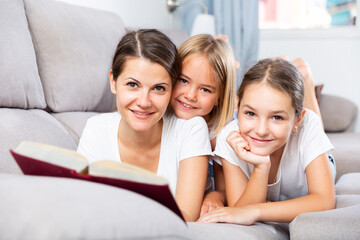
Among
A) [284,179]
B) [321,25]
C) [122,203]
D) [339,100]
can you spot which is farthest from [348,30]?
[122,203]

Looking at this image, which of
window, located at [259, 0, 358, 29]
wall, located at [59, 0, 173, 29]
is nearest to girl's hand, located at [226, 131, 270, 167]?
wall, located at [59, 0, 173, 29]

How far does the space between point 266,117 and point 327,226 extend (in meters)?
0.44

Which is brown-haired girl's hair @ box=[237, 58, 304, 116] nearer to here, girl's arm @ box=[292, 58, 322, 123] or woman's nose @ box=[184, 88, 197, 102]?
woman's nose @ box=[184, 88, 197, 102]

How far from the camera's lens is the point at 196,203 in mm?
1264

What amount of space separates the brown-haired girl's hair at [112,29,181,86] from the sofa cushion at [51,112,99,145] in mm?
315

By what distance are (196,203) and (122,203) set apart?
66cm

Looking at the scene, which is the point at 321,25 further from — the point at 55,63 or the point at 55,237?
the point at 55,237

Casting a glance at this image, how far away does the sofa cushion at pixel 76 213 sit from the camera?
1.79 feet

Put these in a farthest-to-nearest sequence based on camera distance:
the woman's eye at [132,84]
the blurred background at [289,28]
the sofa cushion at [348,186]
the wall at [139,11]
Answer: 1. the blurred background at [289,28]
2. the wall at [139,11]
3. the sofa cushion at [348,186]
4. the woman's eye at [132,84]

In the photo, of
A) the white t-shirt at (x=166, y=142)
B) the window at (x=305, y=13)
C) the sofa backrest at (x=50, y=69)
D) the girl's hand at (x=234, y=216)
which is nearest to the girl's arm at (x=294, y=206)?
the girl's hand at (x=234, y=216)

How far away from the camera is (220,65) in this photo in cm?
153

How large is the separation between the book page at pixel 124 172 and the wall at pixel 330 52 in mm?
2836

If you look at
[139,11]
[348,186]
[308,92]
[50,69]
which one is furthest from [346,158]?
[139,11]

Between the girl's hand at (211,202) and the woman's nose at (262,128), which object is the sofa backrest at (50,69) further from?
the woman's nose at (262,128)
